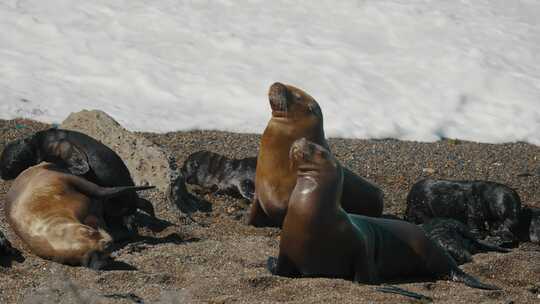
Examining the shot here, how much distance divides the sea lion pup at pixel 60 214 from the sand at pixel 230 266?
0.12 m

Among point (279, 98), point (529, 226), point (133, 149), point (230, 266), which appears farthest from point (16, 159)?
point (529, 226)

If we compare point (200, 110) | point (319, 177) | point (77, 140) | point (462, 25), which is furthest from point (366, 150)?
point (462, 25)

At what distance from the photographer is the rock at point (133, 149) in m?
9.16

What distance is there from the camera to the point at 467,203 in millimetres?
9453

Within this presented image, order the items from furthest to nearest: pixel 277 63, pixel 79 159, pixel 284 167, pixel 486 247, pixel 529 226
→ pixel 277 63 < pixel 529 226 < pixel 79 159 < pixel 284 167 < pixel 486 247

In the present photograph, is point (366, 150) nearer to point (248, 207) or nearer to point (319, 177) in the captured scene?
point (248, 207)

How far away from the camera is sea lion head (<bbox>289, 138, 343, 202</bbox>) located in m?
6.79

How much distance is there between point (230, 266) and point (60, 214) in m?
1.36

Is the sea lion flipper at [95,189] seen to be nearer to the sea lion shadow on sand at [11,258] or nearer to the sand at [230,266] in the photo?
the sand at [230,266]

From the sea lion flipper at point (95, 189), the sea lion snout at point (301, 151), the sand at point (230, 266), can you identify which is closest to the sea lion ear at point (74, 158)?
the sand at point (230, 266)

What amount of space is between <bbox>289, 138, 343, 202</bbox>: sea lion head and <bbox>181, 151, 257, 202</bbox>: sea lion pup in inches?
102

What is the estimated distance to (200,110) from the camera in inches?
514

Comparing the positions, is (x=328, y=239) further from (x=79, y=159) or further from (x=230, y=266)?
(x=79, y=159)

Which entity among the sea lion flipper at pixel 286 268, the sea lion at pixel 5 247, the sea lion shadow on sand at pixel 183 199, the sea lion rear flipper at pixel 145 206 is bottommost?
the sea lion shadow on sand at pixel 183 199
